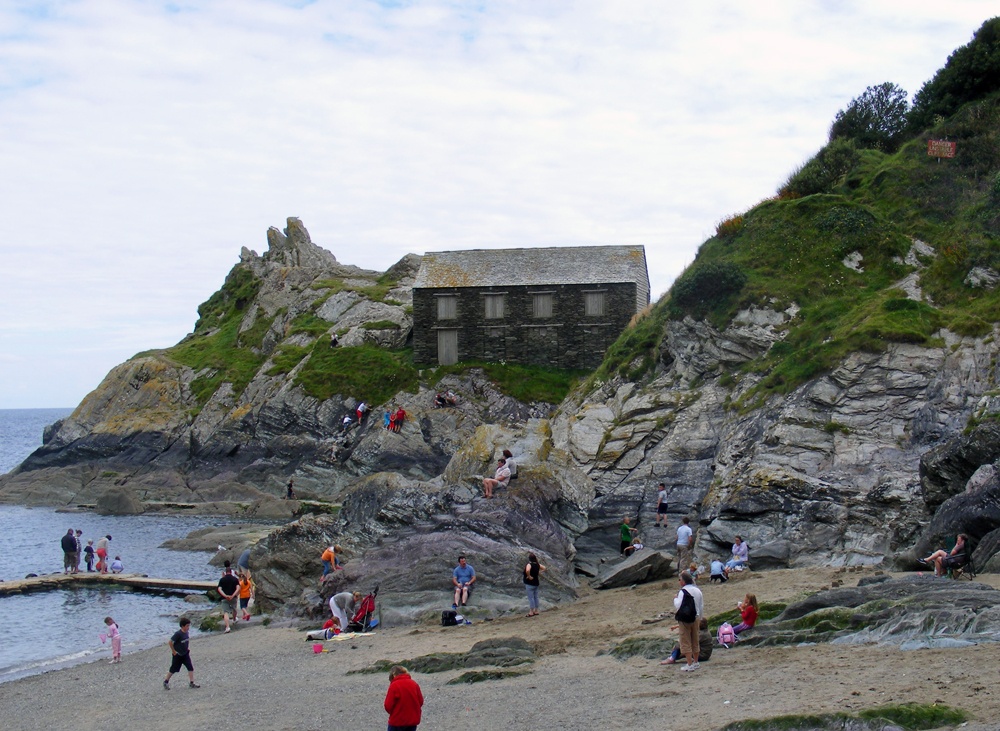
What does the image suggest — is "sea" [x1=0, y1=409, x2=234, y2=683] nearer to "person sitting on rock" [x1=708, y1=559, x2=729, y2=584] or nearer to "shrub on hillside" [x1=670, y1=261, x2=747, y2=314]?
"person sitting on rock" [x1=708, y1=559, x2=729, y2=584]

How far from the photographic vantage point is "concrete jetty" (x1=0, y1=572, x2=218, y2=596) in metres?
36.4

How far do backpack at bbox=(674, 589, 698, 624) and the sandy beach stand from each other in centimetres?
85

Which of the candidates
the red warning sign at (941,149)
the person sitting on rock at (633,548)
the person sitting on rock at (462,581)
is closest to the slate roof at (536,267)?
the red warning sign at (941,149)

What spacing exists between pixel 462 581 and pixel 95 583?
19937 millimetres

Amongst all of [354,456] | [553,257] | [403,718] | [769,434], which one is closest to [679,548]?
[769,434]

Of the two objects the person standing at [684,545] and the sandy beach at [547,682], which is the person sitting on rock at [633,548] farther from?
the sandy beach at [547,682]

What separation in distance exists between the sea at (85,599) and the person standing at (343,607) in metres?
6.45

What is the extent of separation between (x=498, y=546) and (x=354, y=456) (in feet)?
114

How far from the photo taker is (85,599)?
35.6 m

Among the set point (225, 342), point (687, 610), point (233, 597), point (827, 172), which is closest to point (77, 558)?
point (233, 597)

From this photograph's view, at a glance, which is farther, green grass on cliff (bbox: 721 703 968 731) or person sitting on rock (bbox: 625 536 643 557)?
person sitting on rock (bbox: 625 536 643 557)

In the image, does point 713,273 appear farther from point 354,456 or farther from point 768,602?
point 354,456

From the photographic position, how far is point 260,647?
24.1 m

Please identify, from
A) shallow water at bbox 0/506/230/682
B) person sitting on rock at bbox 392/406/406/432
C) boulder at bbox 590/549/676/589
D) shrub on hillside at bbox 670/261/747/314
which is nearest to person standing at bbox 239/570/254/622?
shallow water at bbox 0/506/230/682
